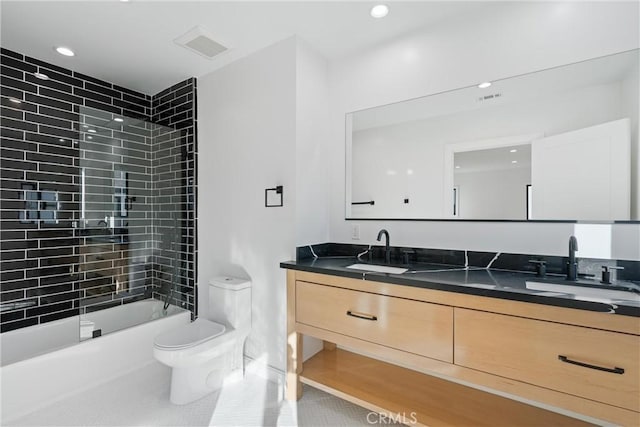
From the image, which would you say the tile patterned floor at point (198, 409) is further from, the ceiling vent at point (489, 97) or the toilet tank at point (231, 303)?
the ceiling vent at point (489, 97)

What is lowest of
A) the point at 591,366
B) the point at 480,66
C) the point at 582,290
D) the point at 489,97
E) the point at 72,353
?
the point at 72,353

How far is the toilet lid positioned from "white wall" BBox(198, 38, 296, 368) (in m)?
0.31

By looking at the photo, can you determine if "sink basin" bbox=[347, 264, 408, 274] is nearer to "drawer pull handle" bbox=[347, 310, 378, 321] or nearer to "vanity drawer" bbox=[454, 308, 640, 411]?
"drawer pull handle" bbox=[347, 310, 378, 321]

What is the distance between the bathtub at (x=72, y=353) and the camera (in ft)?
5.71

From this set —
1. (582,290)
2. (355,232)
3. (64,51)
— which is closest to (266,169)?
(355,232)

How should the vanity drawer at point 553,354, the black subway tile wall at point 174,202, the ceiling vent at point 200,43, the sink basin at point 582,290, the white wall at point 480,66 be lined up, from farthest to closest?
the black subway tile wall at point 174,202 < the ceiling vent at point 200,43 < the white wall at point 480,66 < the sink basin at point 582,290 < the vanity drawer at point 553,354

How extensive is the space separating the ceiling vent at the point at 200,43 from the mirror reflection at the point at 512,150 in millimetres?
1139

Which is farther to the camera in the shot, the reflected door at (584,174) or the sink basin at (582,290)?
the reflected door at (584,174)

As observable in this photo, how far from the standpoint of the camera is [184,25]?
6.35ft

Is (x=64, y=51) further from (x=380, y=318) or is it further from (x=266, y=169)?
(x=380, y=318)

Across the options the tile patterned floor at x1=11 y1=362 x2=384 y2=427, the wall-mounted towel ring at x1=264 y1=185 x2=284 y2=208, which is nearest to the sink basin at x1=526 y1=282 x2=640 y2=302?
the tile patterned floor at x1=11 y1=362 x2=384 y2=427

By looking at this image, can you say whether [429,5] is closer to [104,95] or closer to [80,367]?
[104,95]

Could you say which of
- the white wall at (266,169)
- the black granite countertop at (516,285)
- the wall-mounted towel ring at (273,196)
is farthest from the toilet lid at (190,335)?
the wall-mounted towel ring at (273,196)

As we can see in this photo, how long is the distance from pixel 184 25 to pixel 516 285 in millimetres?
2483
